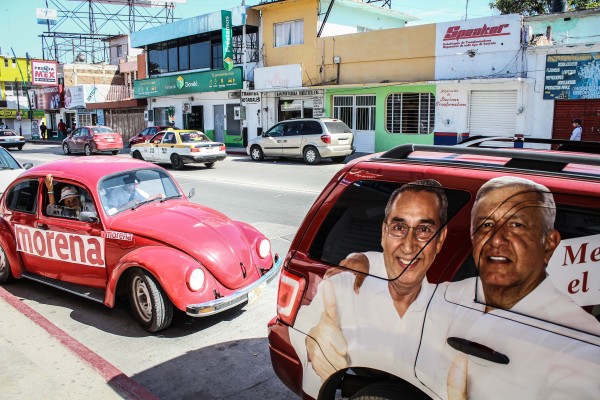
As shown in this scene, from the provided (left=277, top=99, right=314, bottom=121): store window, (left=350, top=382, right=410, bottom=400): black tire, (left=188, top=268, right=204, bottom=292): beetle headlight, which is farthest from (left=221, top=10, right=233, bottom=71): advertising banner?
(left=350, top=382, right=410, bottom=400): black tire

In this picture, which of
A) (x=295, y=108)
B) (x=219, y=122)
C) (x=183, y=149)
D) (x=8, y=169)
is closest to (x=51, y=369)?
(x=8, y=169)

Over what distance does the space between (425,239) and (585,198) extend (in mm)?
710

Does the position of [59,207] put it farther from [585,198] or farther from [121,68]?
[121,68]

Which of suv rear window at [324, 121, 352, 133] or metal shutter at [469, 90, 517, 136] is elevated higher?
metal shutter at [469, 90, 517, 136]

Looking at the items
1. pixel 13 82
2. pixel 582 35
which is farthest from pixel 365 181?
pixel 13 82

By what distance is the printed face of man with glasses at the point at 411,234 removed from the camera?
2.47 meters

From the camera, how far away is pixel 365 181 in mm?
2863

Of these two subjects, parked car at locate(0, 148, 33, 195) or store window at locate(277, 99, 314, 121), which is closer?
parked car at locate(0, 148, 33, 195)

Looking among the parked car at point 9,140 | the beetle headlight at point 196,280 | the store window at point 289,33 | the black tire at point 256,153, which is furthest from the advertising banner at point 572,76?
the parked car at point 9,140

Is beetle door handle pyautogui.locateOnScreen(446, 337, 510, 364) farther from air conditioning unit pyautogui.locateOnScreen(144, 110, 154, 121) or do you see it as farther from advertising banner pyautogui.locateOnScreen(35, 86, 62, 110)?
advertising banner pyautogui.locateOnScreen(35, 86, 62, 110)

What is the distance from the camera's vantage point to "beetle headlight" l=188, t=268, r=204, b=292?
4785mm

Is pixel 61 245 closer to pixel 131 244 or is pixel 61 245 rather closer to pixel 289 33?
pixel 131 244

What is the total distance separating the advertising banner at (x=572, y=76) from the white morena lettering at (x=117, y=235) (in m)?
17.6

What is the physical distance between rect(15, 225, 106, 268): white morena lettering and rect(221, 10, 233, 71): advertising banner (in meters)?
24.2
